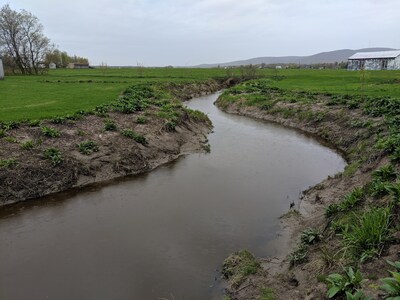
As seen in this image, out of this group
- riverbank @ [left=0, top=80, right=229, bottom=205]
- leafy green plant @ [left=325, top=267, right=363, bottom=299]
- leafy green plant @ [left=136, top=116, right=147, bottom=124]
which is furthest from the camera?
leafy green plant @ [left=136, top=116, right=147, bottom=124]

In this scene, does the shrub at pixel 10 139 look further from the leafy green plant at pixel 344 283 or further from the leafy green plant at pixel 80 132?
the leafy green plant at pixel 344 283

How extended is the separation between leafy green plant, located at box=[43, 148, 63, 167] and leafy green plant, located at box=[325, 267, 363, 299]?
11.8 metres

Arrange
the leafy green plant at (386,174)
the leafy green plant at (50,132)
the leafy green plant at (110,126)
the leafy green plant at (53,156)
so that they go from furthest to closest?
the leafy green plant at (110,126) < the leafy green plant at (50,132) < the leafy green plant at (53,156) < the leafy green plant at (386,174)

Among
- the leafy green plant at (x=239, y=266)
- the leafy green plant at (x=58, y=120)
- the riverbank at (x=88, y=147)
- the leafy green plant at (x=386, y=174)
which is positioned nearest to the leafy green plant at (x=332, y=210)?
the leafy green plant at (x=386, y=174)

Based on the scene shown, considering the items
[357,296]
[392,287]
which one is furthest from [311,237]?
[392,287]

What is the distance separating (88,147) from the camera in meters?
15.7

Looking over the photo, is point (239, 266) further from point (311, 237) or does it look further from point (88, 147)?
point (88, 147)

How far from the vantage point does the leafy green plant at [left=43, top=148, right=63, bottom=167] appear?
1406cm

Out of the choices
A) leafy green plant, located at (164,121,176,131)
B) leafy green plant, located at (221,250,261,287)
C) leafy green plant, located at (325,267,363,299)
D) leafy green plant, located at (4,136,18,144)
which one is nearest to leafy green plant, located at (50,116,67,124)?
leafy green plant, located at (4,136,18,144)

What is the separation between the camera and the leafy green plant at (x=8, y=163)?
12.9m

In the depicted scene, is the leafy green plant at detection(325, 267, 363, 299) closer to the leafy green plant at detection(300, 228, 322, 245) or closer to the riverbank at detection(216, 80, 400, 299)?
the riverbank at detection(216, 80, 400, 299)

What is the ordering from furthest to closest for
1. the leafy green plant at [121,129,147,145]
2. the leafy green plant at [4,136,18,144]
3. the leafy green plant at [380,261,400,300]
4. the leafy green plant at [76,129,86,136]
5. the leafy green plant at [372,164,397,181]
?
the leafy green plant at [121,129,147,145], the leafy green plant at [76,129,86,136], the leafy green plant at [4,136,18,144], the leafy green plant at [372,164,397,181], the leafy green plant at [380,261,400,300]

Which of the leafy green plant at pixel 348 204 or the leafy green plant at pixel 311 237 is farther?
the leafy green plant at pixel 348 204

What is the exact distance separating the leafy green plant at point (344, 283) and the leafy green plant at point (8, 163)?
12.2 meters
